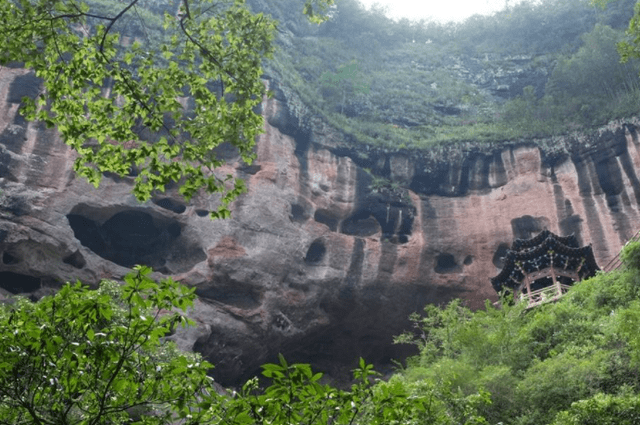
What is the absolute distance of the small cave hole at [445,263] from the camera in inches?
1062

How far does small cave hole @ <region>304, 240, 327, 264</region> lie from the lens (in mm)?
25653

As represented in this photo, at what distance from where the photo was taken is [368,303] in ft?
84.1

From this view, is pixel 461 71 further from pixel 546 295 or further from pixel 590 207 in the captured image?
pixel 546 295

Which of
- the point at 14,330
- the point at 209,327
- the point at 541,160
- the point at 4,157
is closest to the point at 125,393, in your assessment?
the point at 14,330

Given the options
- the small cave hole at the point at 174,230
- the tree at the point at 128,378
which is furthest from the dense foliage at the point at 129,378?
the small cave hole at the point at 174,230

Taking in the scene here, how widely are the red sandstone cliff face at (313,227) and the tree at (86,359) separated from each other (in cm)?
1709

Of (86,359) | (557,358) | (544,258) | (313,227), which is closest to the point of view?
(86,359)

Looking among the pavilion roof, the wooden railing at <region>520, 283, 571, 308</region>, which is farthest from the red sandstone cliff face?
the wooden railing at <region>520, 283, 571, 308</region>

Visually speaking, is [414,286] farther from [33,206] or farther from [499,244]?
[33,206]

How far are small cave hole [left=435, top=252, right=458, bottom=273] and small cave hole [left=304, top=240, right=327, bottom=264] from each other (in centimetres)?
518

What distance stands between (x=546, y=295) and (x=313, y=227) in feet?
32.5

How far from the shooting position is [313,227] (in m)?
26.1

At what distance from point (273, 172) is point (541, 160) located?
507 inches

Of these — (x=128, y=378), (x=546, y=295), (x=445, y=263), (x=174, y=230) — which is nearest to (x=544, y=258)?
(x=546, y=295)
